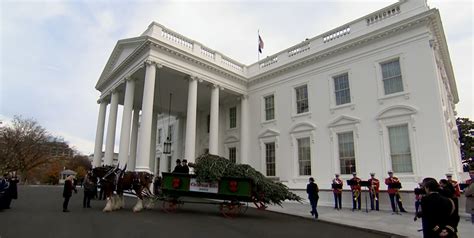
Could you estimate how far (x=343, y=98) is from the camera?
16312 mm

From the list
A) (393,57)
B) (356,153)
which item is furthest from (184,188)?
(393,57)

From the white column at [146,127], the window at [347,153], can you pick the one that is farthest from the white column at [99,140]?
the window at [347,153]

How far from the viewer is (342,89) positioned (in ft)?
54.0

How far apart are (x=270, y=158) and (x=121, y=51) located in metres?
12.9

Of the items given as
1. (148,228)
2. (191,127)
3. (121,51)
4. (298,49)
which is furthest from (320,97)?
(121,51)

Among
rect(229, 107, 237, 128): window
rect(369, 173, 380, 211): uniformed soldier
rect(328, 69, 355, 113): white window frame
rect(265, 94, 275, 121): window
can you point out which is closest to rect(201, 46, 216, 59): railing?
rect(265, 94, 275, 121): window

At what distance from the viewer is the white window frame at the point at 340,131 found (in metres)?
15.1

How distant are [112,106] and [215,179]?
46.5 ft

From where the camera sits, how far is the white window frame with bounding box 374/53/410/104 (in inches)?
543

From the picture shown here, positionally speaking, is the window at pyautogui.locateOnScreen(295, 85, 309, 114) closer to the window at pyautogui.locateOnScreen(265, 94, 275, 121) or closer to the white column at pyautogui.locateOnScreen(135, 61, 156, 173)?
the window at pyautogui.locateOnScreen(265, 94, 275, 121)

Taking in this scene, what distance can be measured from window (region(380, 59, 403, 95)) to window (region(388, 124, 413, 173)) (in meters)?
1.93

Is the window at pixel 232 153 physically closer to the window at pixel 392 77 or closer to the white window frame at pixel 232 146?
the white window frame at pixel 232 146

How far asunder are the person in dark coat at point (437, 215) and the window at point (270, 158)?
1570 cm

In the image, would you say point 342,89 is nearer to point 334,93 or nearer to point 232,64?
point 334,93
